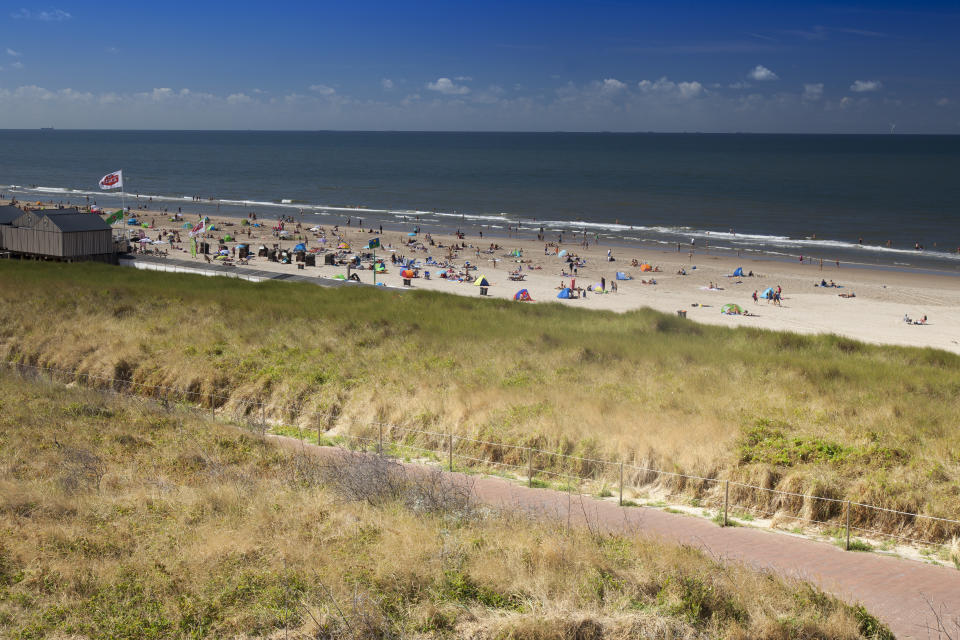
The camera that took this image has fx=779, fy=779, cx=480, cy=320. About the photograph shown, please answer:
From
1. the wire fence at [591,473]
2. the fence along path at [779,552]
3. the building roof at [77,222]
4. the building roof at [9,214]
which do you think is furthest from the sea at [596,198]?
the fence along path at [779,552]

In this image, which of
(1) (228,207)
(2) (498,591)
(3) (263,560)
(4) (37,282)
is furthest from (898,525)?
(1) (228,207)

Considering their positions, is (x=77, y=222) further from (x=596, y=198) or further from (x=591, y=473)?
(x=596, y=198)

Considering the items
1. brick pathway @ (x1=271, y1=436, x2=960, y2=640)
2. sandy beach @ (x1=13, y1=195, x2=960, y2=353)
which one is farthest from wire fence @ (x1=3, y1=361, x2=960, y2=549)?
sandy beach @ (x1=13, y1=195, x2=960, y2=353)

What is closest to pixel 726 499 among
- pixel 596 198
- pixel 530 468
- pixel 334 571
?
pixel 530 468

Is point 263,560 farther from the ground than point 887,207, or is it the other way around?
point 887,207

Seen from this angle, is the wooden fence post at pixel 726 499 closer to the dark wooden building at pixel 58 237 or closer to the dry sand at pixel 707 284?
the dry sand at pixel 707 284

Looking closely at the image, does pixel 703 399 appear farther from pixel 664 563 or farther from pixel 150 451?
pixel 150 451
